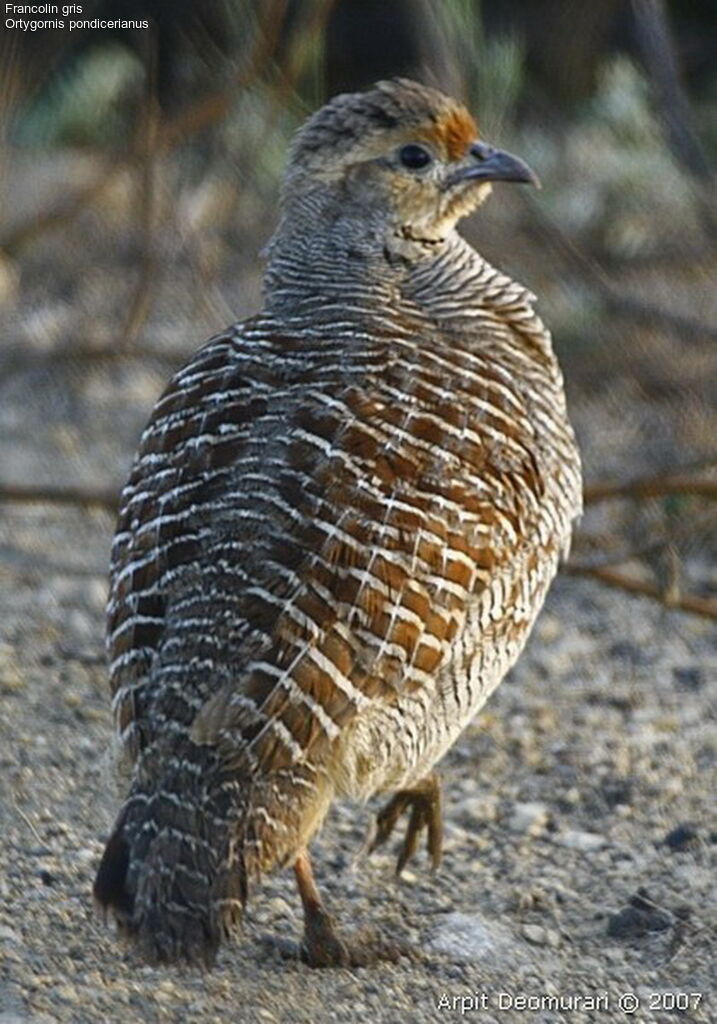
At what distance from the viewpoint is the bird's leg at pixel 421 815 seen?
17.3 ft

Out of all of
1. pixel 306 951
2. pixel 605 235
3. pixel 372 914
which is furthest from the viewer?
pixel 605 235

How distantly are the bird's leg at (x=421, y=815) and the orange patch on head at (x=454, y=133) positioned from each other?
1711 mm

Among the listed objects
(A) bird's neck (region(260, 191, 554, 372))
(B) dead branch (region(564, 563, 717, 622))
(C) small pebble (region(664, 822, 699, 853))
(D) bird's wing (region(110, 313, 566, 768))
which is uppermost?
(A) bird's neck (region(260, 191, 554, 372))

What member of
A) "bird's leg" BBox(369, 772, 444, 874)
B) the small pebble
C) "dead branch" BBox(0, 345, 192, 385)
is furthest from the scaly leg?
"dead branch" BBox(0, 345, 192, 385)

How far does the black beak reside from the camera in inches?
220

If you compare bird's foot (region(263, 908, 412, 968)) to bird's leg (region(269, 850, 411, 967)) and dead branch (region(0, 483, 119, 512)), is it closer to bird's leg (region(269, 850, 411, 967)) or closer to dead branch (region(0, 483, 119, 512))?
bird's leg (region(269, 850, 411, 967))

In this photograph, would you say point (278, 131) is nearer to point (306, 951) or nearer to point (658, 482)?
point (658, 482)

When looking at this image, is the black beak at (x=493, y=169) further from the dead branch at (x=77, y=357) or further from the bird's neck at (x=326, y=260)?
the dead branch at (x=77, y=357)

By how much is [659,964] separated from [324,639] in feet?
4.33

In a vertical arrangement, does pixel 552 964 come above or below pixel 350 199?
below

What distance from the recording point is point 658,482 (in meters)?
6.51

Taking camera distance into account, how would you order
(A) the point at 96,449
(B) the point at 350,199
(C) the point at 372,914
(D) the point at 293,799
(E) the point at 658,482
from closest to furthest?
1. (D) the point at 293,799
2. (C) the point at 372,914
3. (B) the point at 350,199
4. (E) the point at 658,482
5. (A) the point at 96,449

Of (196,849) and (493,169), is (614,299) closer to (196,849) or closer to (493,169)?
(493,169)

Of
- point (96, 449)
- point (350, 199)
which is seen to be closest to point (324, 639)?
point (350, 199)
